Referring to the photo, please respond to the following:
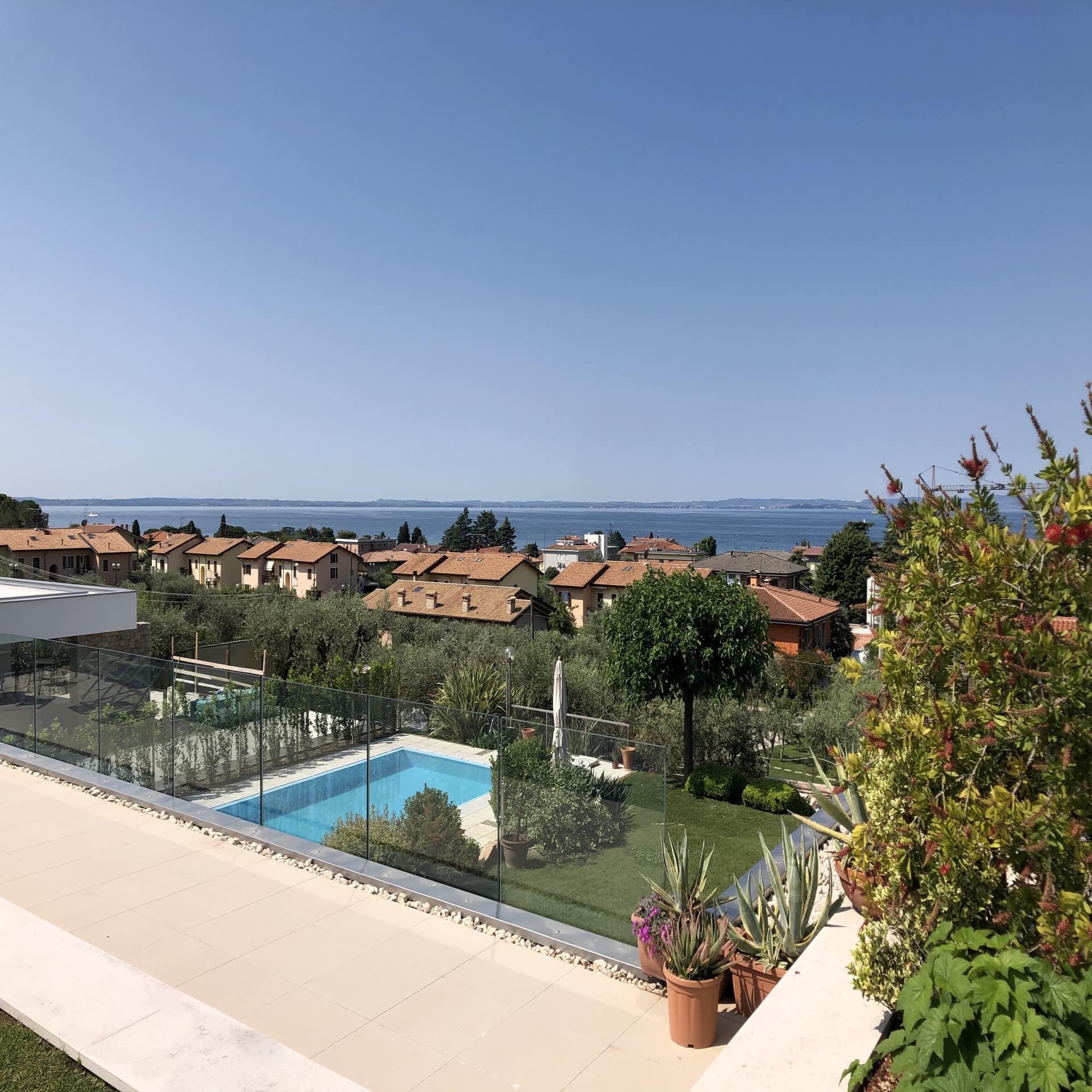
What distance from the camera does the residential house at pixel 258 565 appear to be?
62438 millimetres

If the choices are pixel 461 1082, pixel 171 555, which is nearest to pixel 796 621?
pixel 461 1082

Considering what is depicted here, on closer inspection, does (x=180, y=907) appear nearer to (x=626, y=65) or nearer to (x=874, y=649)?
(x=874, y=649)

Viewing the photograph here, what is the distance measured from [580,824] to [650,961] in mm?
1321

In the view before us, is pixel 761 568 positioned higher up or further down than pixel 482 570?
further down

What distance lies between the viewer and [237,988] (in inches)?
196

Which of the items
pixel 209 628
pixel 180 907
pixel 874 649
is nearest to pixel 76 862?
pixel 180 907

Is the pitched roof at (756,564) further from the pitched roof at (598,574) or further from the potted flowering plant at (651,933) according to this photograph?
the potted flowering plant at (651,933)

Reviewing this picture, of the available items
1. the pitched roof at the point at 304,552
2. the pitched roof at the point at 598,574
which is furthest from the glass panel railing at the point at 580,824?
Answer: the pitched roof at the point at 304,552

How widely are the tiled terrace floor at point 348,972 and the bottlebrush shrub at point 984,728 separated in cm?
210

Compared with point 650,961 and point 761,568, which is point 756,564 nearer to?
point 761,568

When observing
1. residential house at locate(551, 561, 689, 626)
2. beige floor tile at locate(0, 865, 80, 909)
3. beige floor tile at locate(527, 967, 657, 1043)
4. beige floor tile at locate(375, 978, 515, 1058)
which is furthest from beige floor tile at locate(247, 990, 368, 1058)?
residential house at locate(551, 561, 689, 626)

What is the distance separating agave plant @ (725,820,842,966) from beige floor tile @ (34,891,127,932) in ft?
15.7

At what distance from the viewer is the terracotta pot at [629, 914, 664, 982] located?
16.4 feet

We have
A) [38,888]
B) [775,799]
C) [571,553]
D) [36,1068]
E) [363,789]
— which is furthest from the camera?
[571,553]
